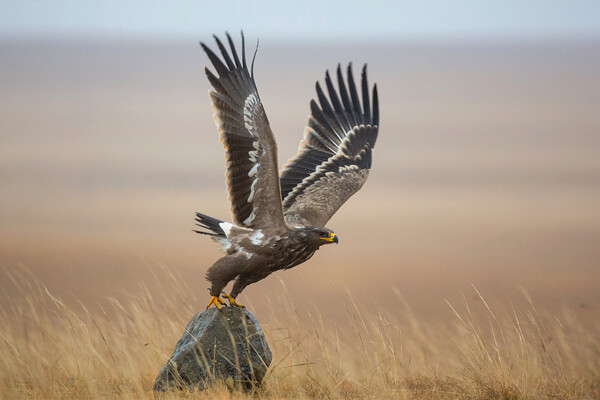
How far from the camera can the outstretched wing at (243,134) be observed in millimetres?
7234

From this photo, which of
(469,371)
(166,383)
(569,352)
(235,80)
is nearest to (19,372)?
(166,383)

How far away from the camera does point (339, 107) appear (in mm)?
10102

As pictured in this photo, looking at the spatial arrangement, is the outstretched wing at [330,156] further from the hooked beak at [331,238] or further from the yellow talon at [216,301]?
the yellow talon at [216,301]

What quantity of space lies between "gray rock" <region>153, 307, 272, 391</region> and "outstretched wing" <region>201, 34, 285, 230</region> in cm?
102

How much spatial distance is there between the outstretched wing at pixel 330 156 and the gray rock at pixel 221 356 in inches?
60.5

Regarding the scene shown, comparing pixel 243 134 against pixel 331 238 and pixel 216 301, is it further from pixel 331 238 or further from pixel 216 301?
pixel 216 301

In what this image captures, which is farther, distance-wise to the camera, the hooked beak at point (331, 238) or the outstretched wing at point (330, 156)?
the outstretched wing at point (330, 156)

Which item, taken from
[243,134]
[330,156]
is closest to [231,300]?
[243,134]

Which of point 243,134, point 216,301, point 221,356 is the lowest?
point 221,356

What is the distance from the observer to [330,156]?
9.76 metres

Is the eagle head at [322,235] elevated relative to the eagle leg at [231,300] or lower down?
elevated

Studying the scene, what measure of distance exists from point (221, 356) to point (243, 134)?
220 cm

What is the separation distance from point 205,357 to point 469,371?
108 inches

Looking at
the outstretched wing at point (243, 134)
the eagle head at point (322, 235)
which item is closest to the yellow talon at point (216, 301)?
the outstretched wing at point (243, 134)
